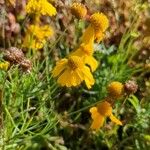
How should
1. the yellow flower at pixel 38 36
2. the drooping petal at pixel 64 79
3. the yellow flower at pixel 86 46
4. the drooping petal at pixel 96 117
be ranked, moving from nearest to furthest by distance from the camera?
the drooping petal at pixel 64 79 → the yellow flower at pixel 86 46 → the drooping petal at pixel 96 117 → the yellow flower at pixel 38 36

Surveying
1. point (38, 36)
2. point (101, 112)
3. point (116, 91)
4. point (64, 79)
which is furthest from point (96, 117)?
point (38, 36)

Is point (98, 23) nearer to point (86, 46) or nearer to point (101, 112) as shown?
point (86, 46)

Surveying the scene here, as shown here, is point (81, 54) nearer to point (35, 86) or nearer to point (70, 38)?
point (35, 86)

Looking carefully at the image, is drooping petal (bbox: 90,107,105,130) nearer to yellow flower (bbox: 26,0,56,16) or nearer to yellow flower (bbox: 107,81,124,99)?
yellow flower (bbox: 107,81,124,99)

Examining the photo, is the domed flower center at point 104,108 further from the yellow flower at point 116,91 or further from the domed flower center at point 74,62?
the domed flower center at point 74,62

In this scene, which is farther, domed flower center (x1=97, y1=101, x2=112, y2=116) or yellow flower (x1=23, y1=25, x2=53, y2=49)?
yellow flower (x1=23, y1=25, x2=53, y2=49)

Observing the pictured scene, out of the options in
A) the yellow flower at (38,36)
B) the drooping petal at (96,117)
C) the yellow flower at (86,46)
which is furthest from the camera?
the yellow flower at (38,36)

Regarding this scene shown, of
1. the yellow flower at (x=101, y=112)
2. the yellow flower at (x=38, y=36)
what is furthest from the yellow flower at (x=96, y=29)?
the yellow flower at (x=38, y=36)

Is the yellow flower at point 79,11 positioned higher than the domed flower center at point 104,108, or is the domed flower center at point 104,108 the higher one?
the yellow flower at point 79,11

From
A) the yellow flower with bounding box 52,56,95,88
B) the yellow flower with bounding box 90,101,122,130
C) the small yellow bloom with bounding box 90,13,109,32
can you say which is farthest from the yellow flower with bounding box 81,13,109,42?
the yellow flower with bounding box 90,101,122,130
